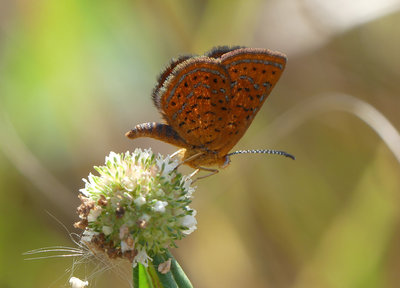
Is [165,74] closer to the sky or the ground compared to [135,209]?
closer to the sky

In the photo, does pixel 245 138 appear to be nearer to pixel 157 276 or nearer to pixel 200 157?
pixel 200 157

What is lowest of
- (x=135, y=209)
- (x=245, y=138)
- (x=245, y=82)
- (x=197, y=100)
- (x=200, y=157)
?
(x=135, y=209)

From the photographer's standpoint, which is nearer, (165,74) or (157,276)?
(157,276)

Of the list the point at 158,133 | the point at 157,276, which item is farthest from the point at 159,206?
the point at 158,133

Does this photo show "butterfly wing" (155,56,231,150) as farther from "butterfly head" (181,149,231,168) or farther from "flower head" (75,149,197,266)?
"flower head" (75,149,197,266)

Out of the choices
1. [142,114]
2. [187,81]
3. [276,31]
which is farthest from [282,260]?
[187,81]

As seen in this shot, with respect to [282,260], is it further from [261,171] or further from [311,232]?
[261,171]
